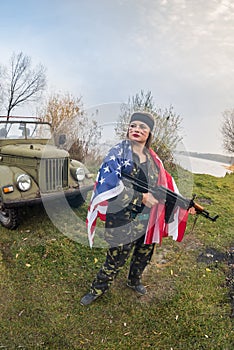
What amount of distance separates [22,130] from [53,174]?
145cm

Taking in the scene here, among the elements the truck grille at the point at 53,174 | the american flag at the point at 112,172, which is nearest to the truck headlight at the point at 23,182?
the truck grille at the point at 53,174

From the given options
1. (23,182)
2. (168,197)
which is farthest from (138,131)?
(23,182)

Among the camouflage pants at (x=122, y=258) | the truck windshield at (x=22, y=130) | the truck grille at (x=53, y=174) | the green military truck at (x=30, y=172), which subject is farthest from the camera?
the truck windshield at (x=22, y=130)

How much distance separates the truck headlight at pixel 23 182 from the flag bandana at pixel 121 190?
1.95 metres

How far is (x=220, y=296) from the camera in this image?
3094 millimetres

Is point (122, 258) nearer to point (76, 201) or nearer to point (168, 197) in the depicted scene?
point (168, 197)

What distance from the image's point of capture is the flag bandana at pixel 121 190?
7.22 feet

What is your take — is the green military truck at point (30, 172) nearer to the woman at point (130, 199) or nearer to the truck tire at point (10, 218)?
the truck tire at point (10, 218)

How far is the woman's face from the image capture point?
222cm

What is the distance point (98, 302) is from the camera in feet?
9.37

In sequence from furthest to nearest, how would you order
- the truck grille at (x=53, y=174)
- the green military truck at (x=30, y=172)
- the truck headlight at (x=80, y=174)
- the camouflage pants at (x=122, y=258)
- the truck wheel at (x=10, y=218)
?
the truck headlight at (x=80, y=174) → the truck grille at (x=53, y=174) → the truck wheel at (x=10, y=218) → the green military truck at (x=30, y=172) → the camouflage pants at (x=122, y=258)

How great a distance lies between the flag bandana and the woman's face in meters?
0.08

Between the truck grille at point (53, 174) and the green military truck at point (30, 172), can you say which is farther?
the truck grille at point (53, 174)

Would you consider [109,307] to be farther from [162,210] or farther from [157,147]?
[157,147]
